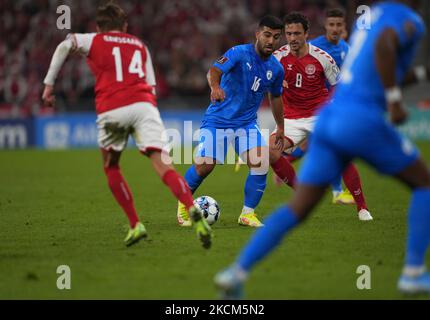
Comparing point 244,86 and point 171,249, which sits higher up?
point 244,86

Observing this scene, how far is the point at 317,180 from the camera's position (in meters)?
5.52

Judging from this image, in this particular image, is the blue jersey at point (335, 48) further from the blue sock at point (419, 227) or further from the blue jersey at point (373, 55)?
the blue sock at point (419, 227)

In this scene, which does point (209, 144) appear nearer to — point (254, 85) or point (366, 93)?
point (254, 85)

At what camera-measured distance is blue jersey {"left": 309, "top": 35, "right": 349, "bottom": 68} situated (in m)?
11.0

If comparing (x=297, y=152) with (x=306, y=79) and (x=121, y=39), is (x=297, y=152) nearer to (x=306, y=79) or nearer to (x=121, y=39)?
(x=306, y=79)

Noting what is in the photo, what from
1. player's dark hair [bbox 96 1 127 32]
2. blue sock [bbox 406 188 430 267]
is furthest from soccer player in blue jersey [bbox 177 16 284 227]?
blue sock [bbox 406 188 430 267]

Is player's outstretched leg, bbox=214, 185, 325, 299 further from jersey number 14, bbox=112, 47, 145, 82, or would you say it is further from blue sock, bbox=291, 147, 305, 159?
blue sock, bbox=291, 147, 305, 159

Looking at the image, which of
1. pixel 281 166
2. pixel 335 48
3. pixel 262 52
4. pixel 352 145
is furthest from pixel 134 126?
pixel 335 48

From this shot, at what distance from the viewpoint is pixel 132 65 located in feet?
25.7

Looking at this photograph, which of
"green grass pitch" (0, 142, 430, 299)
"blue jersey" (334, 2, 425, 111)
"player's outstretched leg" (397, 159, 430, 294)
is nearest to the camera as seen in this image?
"blue jersey" (334, 2, 425, 111)

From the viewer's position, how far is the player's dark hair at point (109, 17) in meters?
7.82

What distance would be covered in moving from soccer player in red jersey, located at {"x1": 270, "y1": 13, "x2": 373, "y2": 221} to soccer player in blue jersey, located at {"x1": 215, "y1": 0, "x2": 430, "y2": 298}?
177 inches

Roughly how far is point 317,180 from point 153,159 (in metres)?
2.70

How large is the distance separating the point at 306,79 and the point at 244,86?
171 centimetres
